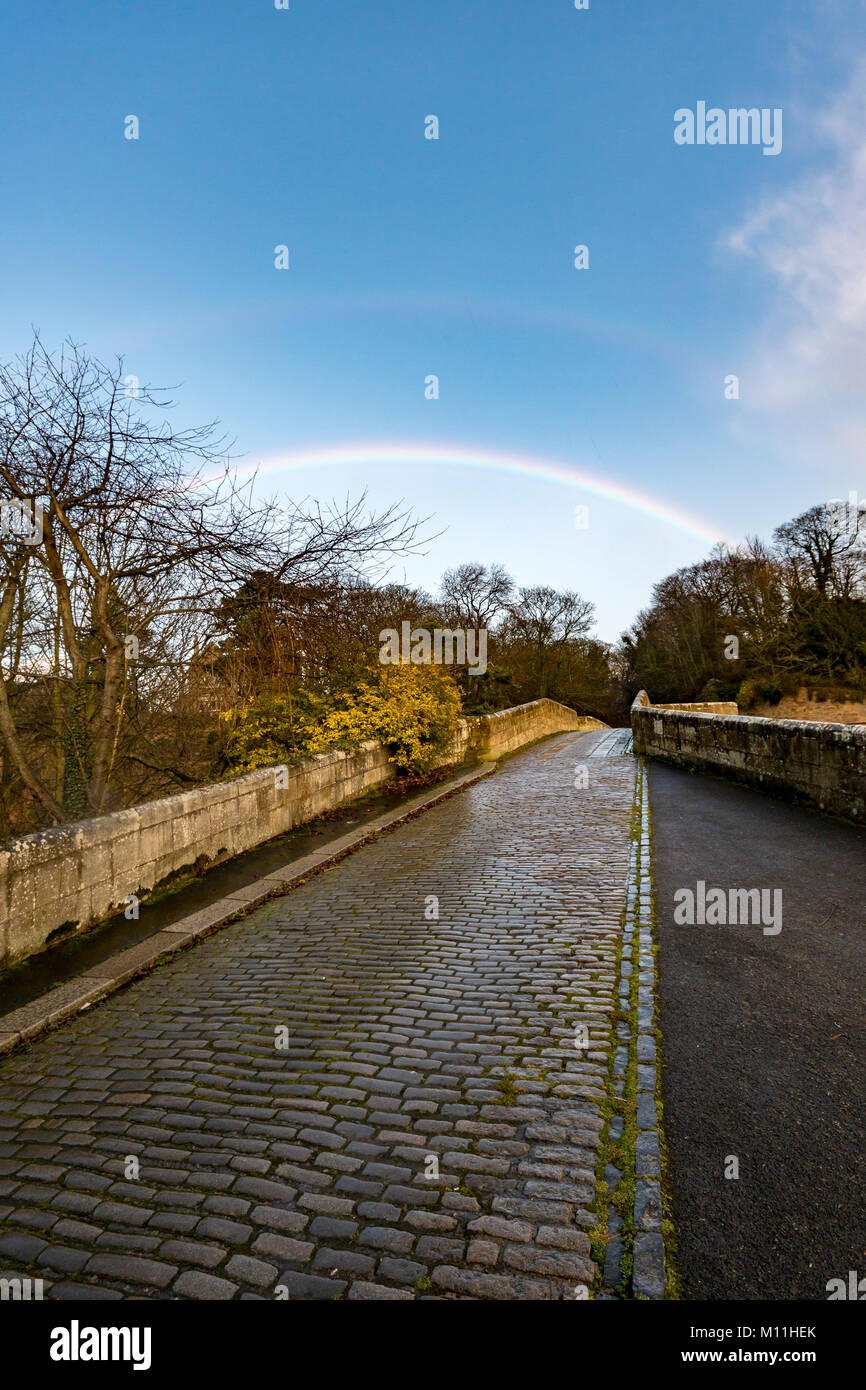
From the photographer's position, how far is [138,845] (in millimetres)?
6371

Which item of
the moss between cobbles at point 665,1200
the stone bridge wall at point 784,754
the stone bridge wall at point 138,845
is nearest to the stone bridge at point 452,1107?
the moss between cobbles at point 665,1200

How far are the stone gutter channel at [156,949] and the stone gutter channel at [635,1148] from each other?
3.29 metres

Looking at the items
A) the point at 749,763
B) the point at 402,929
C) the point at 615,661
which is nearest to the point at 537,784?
the point at 749,763

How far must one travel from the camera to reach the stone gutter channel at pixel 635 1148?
2230mm

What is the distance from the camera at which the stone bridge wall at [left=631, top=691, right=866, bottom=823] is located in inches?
354

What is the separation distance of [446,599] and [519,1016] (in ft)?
141

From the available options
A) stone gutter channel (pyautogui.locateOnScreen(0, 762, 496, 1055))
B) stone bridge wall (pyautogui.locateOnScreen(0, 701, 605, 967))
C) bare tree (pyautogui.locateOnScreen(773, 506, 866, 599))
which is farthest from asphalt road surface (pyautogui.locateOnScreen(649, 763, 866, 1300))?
bare tree (pyautogui.locateOnScreen(773, 506, 866, 599))

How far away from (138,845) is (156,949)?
52.7 inches

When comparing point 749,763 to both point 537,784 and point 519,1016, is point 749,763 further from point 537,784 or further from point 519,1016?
point 519,1016

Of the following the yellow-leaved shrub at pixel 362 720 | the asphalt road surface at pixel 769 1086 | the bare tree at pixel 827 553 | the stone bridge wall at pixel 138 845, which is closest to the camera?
the asphalt road surface at pixel 769 1086

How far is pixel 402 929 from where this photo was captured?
579cm

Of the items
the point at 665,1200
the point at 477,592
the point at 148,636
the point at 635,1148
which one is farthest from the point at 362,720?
the point at 477,592

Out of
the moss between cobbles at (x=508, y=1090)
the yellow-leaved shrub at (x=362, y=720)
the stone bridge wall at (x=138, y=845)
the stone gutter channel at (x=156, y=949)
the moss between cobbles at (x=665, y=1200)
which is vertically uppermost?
the yellow-leaved shrub at (x=362, y=720)

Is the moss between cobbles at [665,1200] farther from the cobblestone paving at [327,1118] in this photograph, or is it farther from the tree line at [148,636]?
the tree line at [148,636]
